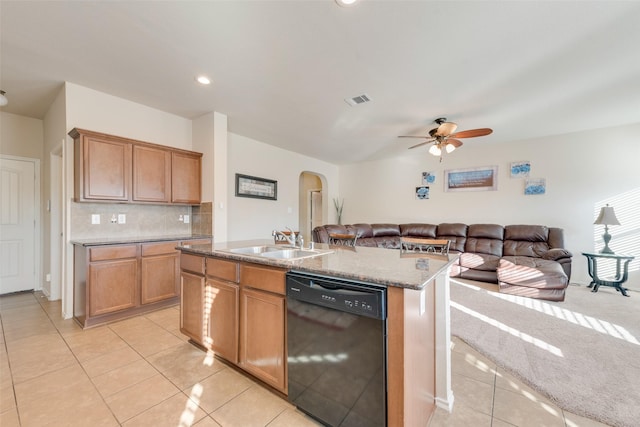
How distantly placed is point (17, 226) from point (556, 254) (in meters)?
8.14

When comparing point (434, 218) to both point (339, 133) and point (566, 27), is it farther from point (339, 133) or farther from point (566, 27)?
point (566, 27)

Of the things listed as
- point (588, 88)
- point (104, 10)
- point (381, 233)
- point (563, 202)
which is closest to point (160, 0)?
point (104, 10)

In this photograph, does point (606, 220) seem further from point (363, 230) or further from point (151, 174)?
point (151, 174)

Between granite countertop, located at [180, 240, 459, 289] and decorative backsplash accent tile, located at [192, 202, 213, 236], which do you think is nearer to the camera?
granite countertop, located at [180, 240, 459, 289]

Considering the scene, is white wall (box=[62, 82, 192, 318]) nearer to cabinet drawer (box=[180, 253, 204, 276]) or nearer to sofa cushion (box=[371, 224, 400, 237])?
cabinet drawer (box=[180, 253, 204, 276])

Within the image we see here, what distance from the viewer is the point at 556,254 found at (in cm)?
400

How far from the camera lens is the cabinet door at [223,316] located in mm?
1812

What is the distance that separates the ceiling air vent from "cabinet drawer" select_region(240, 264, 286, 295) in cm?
246

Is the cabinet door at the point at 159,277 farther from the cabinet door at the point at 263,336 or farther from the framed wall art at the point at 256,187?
the cabinet door at the point at 263,336

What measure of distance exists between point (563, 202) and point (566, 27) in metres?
3.77

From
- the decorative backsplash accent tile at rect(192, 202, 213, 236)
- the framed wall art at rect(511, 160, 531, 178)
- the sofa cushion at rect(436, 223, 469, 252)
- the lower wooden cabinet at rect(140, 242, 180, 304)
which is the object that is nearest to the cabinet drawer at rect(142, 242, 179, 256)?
the lower wooden cabinet at rect(140, 242, 180, 304)

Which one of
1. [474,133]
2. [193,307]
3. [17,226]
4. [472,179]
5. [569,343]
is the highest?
[474,133]

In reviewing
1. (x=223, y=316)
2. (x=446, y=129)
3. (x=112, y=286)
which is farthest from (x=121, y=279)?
(x=446, y=129)

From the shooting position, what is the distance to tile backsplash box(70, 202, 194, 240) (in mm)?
2955
